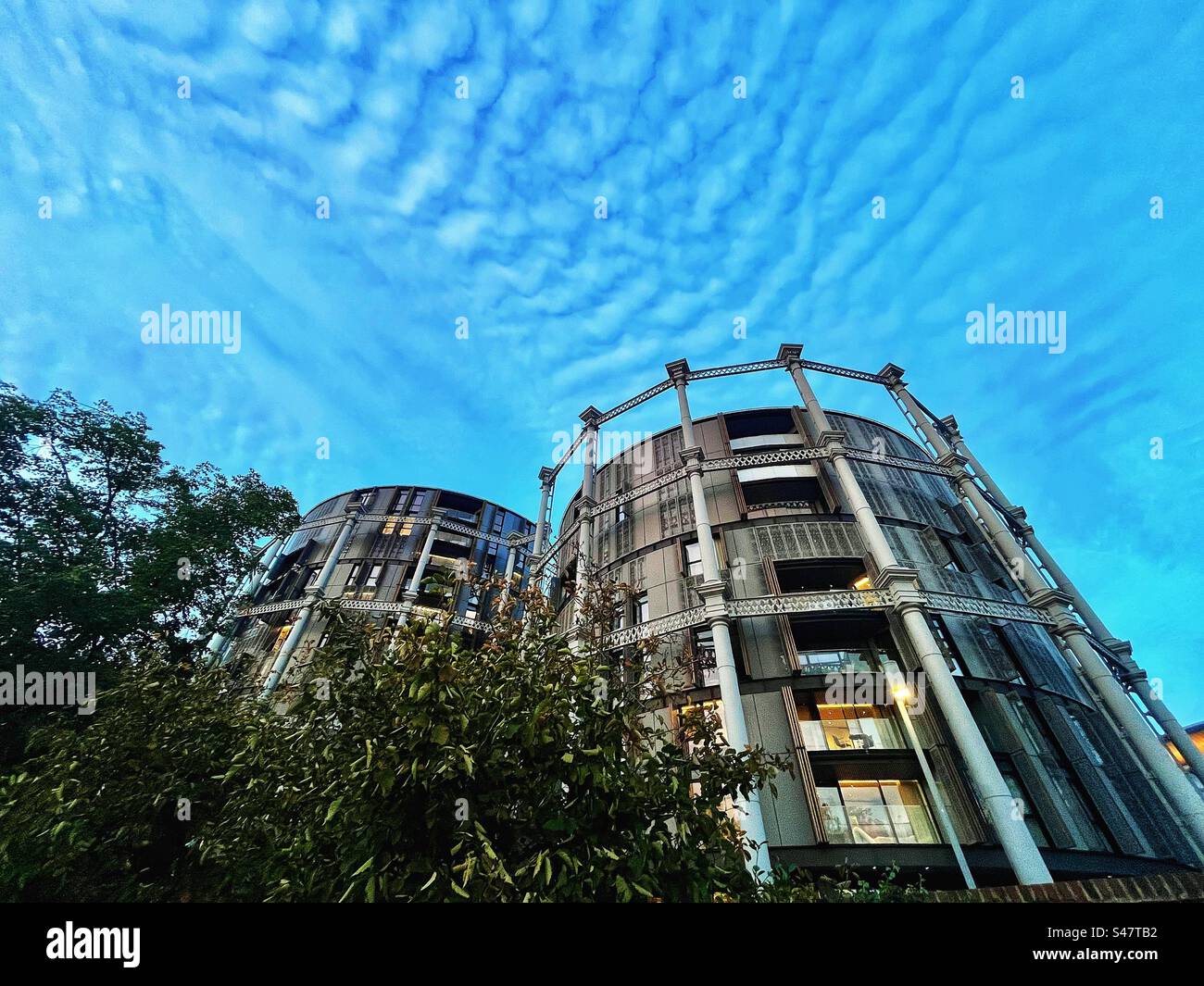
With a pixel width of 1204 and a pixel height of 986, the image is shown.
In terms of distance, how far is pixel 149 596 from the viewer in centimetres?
2252

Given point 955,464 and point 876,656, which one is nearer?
point 876,656

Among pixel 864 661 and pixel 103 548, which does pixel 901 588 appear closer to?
pixel 864 661

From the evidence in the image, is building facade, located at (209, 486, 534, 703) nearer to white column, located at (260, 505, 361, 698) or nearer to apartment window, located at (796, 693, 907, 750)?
white column, located at (260, 505, 361, 698)

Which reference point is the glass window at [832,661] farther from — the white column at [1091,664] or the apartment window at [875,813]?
the white column at [1091,664]

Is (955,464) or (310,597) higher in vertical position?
(310,597)

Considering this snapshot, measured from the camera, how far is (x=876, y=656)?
21.6 m

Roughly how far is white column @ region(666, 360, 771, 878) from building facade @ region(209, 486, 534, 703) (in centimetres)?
1610

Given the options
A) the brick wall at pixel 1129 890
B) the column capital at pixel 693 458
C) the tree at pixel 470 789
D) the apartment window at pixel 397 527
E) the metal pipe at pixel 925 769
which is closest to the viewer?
the brick wall at pixel 1129 890

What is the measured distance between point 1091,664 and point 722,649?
45.5ft

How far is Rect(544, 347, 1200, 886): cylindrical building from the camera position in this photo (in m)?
16.8

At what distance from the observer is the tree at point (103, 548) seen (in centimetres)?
1805

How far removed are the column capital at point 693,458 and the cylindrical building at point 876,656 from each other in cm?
17

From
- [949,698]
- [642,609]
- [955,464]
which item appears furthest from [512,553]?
[949,698]

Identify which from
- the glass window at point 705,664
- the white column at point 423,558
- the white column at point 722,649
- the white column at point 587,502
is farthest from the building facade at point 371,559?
the white column at point 722,649
